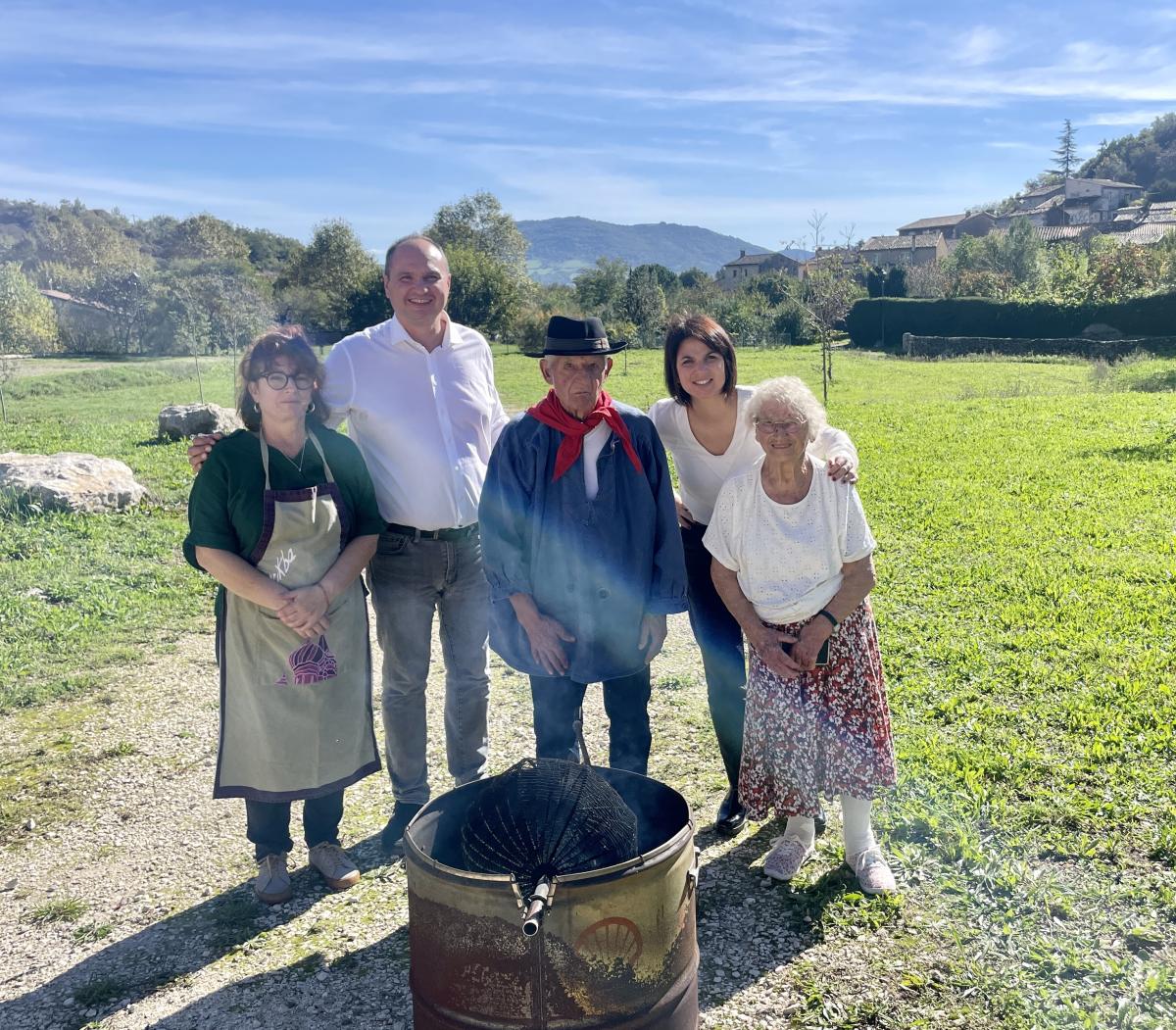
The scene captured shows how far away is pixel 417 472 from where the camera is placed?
12.0ft

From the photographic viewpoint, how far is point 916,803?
13.2 ft

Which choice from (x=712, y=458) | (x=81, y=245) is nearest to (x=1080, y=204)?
(x=81, y=245)

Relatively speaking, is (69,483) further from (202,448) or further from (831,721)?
(831,721)

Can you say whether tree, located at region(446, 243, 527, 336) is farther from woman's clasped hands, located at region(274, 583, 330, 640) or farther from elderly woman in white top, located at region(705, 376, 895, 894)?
elderly woman in white top, located at region(705, 376, 895, 894)

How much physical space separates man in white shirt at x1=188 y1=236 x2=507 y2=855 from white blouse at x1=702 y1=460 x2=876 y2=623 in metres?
1.00

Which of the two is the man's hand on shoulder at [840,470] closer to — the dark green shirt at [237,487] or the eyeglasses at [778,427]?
the eyeglasses at [778,427]

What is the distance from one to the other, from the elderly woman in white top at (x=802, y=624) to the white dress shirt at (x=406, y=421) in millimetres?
1006

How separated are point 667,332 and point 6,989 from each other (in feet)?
10.2

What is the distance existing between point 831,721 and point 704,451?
1.07 m

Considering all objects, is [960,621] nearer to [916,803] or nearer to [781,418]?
[916,803]

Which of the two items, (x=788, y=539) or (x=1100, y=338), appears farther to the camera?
(x=1100, y=338)

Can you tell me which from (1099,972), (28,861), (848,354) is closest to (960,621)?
(1099,972)

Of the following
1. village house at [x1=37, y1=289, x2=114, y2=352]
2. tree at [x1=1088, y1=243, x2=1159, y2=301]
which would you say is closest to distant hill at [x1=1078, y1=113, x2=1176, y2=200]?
tree at [x1=1088, y1=243, x2=1159, y2=301]

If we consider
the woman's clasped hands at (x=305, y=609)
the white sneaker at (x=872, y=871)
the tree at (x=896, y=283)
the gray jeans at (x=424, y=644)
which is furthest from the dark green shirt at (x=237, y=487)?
the tree at (x=896, y=283)
